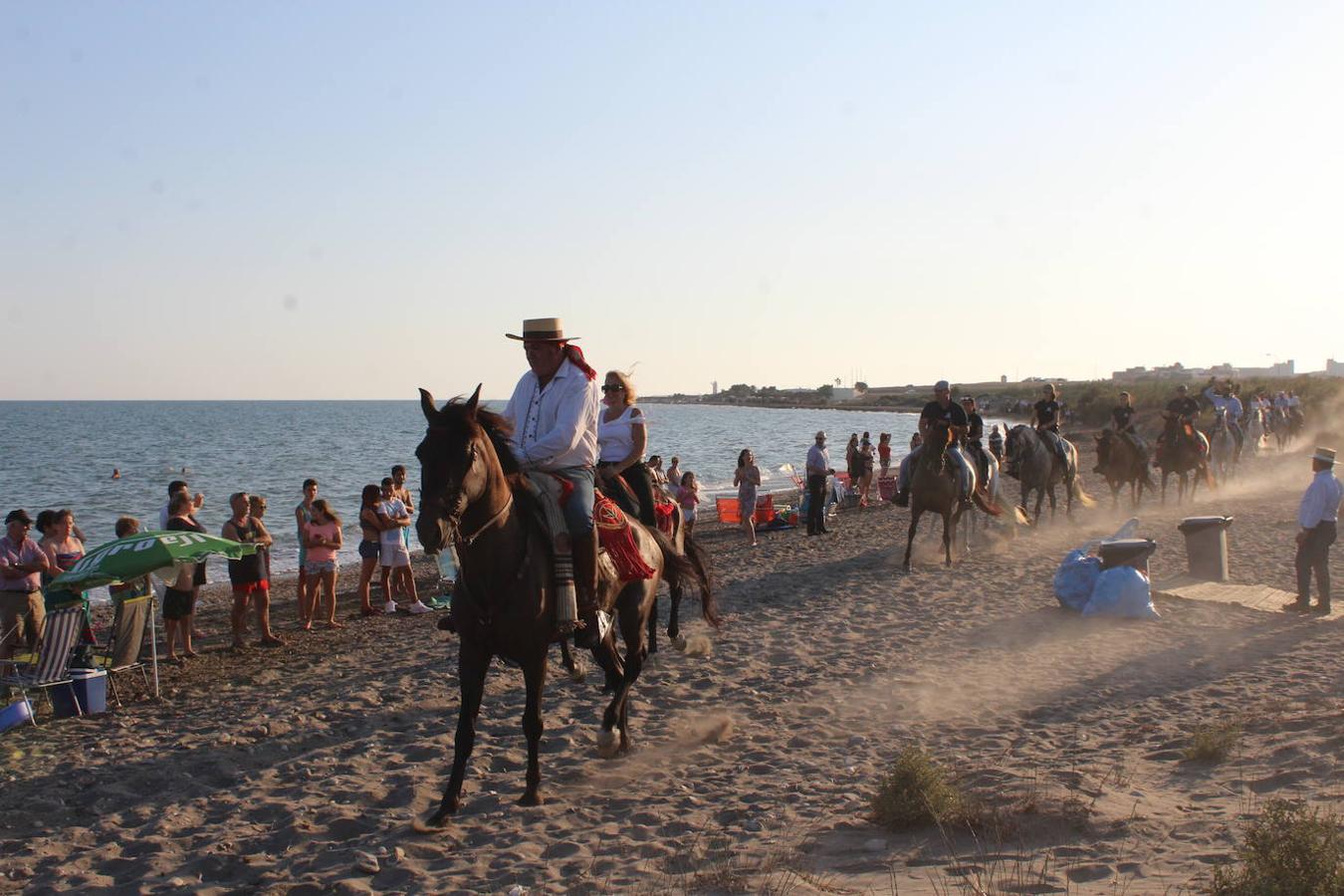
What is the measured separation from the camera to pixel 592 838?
5988mm

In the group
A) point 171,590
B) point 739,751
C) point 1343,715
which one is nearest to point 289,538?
point 171,590

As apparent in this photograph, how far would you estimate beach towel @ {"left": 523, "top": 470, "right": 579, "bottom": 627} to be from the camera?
633 centimetres

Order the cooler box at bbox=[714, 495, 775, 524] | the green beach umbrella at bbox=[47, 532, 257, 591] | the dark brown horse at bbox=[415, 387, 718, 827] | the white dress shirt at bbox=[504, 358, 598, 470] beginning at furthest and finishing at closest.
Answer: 1. the cooler box at bbox=[714, 495, 775, 524]
2. the green beach umbrella at bbox=[47, 532, 257, 591]
3. the white dress shirt at bbox=[504, 358, 598, 470]
4. the dark brown horse at bbox=[415, 387, 718, 827]

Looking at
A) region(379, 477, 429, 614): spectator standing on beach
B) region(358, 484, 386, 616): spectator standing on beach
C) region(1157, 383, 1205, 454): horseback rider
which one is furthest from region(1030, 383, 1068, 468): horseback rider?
region(358, 484, 386, 616): spectator standing on beach

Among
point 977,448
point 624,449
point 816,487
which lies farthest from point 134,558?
point 816,487

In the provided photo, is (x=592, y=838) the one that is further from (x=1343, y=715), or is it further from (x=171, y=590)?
(x=171, y=590)

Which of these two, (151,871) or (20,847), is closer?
(151,871)

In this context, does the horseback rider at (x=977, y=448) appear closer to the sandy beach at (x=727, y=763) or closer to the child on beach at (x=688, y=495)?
the sandy beach at (x=727, y=763)

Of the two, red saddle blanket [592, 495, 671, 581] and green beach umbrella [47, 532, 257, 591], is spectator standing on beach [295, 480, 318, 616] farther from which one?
red saddle blanket [592, 495, 671, 581]

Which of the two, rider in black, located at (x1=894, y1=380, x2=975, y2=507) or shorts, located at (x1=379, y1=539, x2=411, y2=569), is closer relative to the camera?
shorts, located at (x1=379, y1=539, x2=411, y2=569)

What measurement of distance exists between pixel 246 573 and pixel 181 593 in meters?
0.77

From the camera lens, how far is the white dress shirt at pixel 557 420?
21.2 feet

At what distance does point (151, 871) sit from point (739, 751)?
3.83 m

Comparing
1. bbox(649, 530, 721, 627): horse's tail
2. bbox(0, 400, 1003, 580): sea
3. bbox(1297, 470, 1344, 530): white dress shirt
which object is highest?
bbox(1297, 470, 1344, 530): white dress shirt
